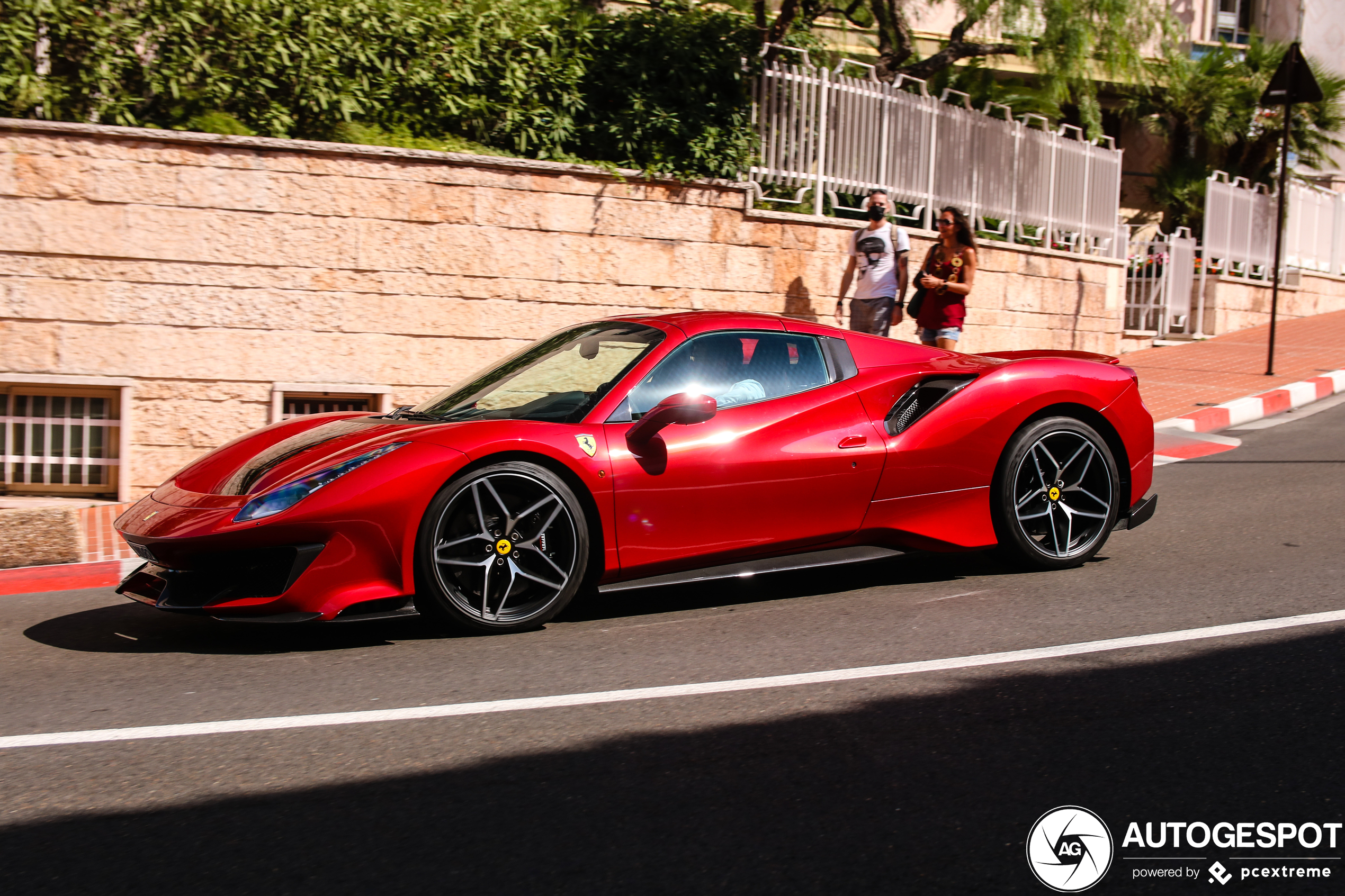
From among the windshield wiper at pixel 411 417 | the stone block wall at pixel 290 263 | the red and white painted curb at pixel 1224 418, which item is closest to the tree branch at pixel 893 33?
the stone block wall at pixel 290 263

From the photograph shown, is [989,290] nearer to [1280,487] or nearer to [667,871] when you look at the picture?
[1280,487]

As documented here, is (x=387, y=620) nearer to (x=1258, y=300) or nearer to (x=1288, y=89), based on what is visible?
(x=1288, y=89)

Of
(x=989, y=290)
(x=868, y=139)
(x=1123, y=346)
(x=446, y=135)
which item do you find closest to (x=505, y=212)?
(x=446, y=135)

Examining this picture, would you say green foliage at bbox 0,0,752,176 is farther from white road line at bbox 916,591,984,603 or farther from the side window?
white road line at bbox 916,591,984,603

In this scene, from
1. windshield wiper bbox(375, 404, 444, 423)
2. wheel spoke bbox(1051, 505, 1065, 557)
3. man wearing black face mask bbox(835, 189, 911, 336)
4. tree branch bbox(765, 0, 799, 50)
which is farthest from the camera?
tree branch bbox(765, 0, 799, 50)

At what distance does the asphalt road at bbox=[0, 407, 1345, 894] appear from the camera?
2742mm

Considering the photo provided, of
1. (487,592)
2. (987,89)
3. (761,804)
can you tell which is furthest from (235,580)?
(987,89)

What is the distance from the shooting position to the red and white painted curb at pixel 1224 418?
9.80 meters

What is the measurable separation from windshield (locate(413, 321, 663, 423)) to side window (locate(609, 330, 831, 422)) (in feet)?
0.44

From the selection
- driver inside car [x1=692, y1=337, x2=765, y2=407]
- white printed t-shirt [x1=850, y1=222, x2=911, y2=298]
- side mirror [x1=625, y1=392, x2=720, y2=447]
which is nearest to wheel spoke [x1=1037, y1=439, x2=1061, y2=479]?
driver inside car [x1=692, y1=337, x2=765, y2=407]

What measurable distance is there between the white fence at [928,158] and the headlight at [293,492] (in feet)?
23.2

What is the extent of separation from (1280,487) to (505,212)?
18.6 ft

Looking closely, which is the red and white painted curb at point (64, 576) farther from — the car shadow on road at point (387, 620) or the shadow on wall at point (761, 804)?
the shadow on wall at point (761, 804)

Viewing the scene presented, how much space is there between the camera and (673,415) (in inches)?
193
